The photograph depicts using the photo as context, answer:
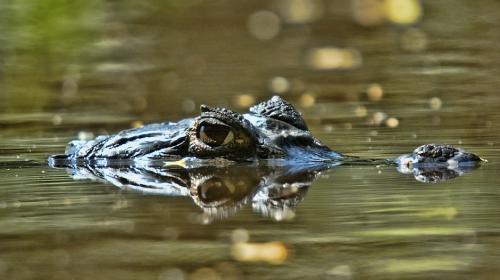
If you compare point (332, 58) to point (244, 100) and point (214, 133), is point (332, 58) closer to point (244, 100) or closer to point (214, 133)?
point (244, 100)

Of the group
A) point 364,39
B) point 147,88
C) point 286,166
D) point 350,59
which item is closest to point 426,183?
point 286,166

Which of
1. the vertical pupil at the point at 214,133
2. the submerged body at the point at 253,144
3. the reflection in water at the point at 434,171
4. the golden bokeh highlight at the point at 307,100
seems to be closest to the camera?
the reflection in water at the point at 434,171

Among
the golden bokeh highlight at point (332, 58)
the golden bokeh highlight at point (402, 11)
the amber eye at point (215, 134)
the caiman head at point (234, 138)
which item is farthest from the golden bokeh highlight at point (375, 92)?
the golden bokeh highlight at point (402, 11)

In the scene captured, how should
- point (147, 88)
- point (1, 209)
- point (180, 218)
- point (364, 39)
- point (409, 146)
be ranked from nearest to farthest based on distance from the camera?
point (180, 218) → point (1, 209) → point (409, 146) → point (147, 88) → point (364, 39)

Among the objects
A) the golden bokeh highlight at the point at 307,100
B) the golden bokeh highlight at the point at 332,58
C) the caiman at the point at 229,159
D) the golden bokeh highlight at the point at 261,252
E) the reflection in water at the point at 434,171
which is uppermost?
the golden bokeh highlight at the point at 332,58

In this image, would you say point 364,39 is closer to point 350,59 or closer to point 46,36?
point 350,59

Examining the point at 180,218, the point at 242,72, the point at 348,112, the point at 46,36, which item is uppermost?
the point at 46,36

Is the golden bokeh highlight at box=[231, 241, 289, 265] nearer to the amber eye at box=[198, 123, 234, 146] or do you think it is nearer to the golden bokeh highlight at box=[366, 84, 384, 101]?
the amber eye at box=[198, 123, 234, 146]

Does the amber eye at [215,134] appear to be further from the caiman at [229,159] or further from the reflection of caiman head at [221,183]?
the reflection of caiman head at [221,183]
